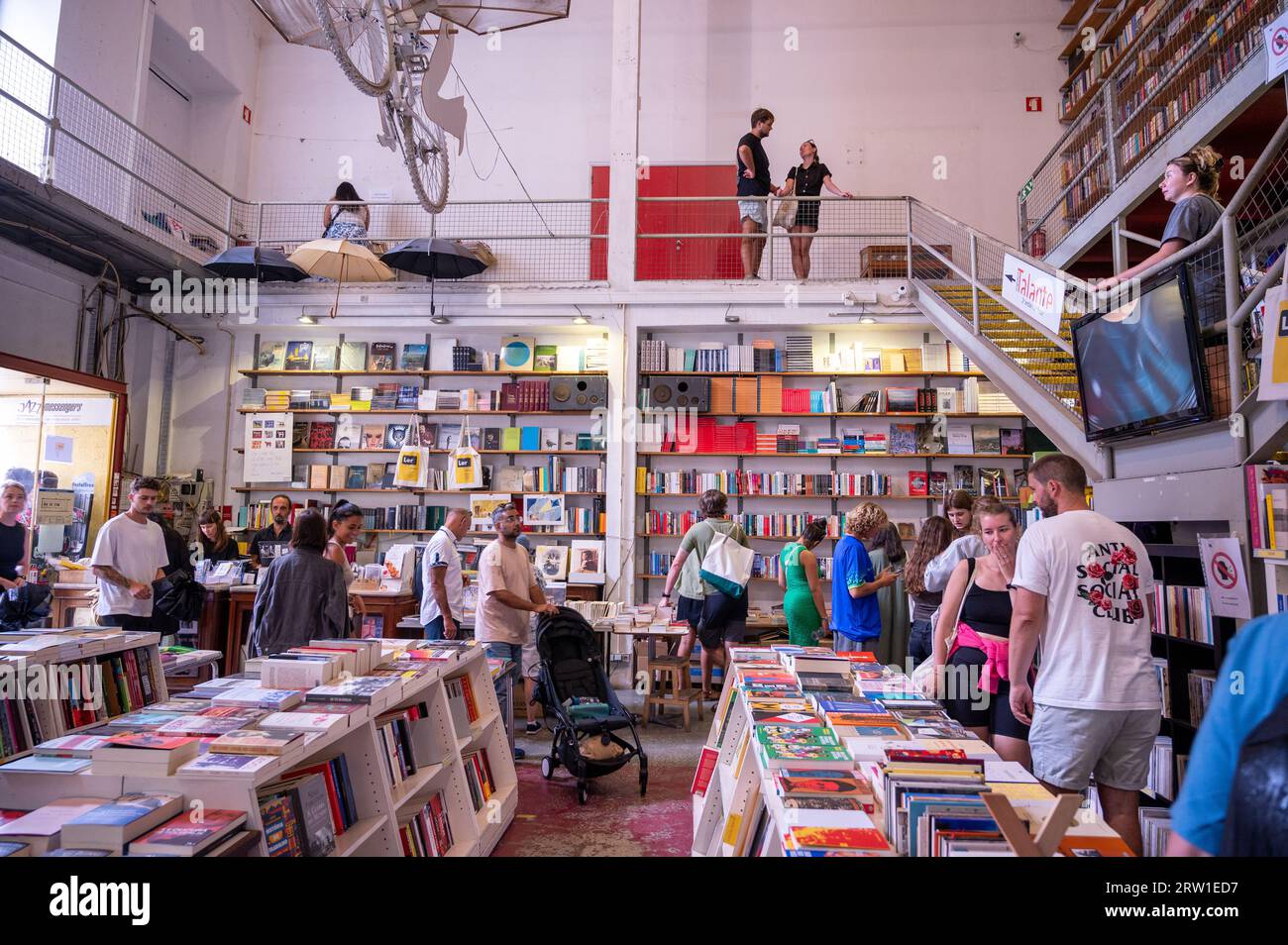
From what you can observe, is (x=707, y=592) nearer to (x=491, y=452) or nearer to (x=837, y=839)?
(x=491, y=452)

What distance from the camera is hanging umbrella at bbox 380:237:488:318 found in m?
7.28

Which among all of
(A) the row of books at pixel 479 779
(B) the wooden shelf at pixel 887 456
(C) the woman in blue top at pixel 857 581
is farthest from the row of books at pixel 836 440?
(A) the row of books at pixel 479 779

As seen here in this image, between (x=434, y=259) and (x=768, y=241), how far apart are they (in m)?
3.56

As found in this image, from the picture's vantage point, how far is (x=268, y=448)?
8.51m

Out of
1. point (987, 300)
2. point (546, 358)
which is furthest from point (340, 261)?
point (987, 300)

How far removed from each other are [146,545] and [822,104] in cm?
898

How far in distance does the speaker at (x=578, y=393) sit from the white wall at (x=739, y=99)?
309cm

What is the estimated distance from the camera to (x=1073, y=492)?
8.55ft

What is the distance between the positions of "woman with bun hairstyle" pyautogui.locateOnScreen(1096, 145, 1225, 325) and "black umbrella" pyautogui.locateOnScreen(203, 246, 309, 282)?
7.01 meters

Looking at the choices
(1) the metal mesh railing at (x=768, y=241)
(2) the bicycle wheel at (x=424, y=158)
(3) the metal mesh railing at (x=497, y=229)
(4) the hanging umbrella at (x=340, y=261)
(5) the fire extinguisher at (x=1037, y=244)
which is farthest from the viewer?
(3) the metal mesh railing at (x=497, y=229)

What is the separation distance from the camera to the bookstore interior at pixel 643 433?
2355mm

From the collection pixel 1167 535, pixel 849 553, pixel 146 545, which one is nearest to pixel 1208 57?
pixel 1167 535

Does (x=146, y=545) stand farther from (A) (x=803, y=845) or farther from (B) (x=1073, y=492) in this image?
(B) (x=1073, y=492)

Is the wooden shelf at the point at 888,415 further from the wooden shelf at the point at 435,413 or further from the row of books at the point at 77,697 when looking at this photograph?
the row of books at the point at 77,697
